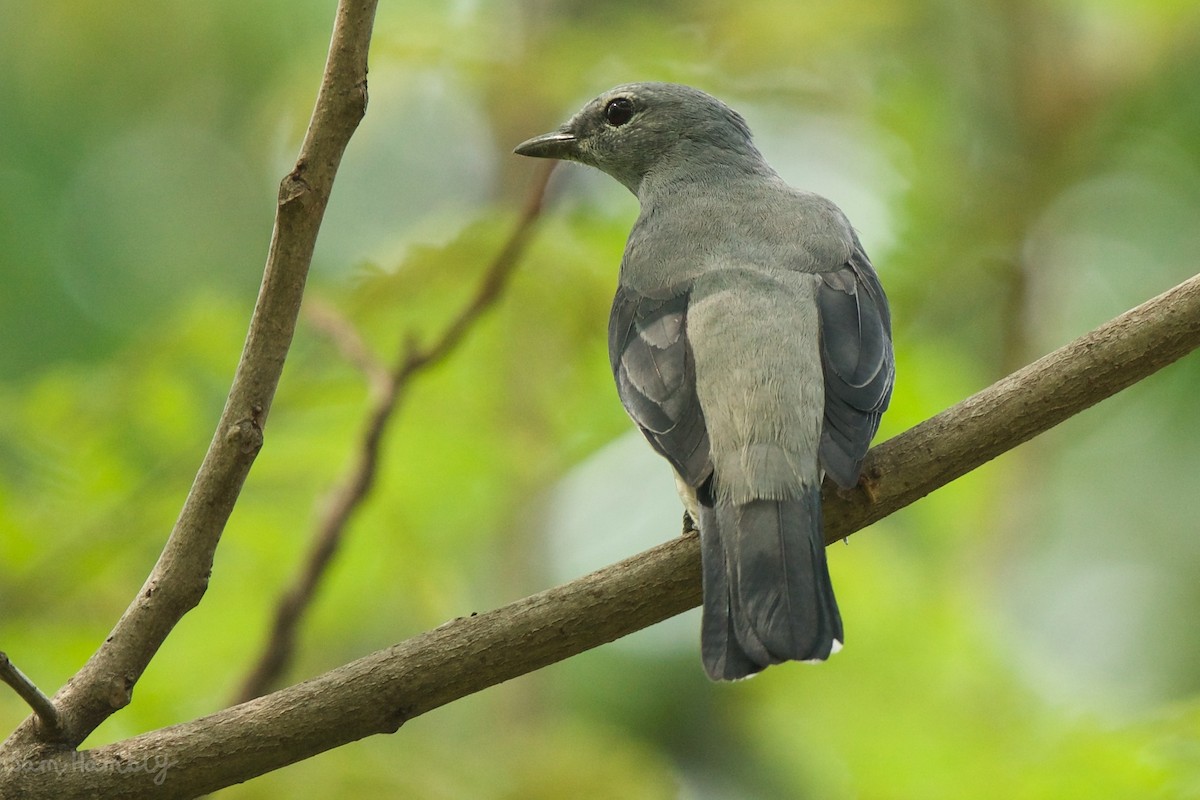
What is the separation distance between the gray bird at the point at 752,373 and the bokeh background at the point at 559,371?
677 millimetres

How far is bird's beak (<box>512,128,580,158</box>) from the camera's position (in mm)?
5703

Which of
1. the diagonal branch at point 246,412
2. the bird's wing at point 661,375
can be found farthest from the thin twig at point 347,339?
the diagonal branch at point 246,412

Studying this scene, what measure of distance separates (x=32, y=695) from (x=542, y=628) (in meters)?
1.17

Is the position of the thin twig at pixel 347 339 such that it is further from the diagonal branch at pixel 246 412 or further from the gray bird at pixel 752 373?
the diagonal branch at pixel 246 412

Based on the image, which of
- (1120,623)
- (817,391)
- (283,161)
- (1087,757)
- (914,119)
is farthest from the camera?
(1120,623)

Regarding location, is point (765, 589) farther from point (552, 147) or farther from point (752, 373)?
point (552, 147)

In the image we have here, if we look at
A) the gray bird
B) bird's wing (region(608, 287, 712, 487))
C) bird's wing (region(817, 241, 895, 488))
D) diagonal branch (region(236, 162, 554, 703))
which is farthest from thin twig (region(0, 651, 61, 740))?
bird's wing (region(817, 241, 895, 488))

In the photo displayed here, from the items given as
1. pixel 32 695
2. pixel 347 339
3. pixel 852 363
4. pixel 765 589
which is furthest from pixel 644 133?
pixel 32 695

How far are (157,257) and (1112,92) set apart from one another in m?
6.45

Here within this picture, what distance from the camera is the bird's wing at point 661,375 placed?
12.7 feet

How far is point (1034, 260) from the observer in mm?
7750

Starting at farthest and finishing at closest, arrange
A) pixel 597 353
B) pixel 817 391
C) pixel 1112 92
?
pixel 1112 92
pixel 597 353
pixel 817 391

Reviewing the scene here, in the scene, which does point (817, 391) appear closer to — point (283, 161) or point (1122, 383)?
point (1122, 383)

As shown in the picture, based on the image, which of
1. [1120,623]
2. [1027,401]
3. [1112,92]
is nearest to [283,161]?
[1027,401]
